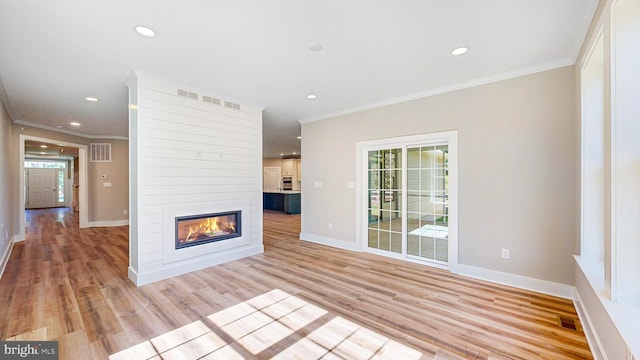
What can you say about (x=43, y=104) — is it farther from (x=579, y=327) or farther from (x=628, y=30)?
(x=579, y=327)

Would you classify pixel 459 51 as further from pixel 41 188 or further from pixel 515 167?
pixel 41 188

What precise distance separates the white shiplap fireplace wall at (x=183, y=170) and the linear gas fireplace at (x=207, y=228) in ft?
0.30

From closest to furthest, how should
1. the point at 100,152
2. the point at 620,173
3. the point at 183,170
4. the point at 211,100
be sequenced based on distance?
1. the point at 620,173
2. the point at 183,170
3. the point at 211,100
4. the point at 100,152

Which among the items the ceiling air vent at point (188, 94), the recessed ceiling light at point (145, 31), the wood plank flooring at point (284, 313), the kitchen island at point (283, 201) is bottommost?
the wood plank flooring at point (284, 313)

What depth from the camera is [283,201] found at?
10469 millimetres

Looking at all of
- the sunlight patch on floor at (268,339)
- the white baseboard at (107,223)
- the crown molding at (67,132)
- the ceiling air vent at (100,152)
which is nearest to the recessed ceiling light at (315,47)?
the sunlight patch on floor at (268,339)

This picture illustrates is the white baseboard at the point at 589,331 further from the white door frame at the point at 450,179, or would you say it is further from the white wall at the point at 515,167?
the white door frame at the point at 450,179

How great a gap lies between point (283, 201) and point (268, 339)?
27.4 ft

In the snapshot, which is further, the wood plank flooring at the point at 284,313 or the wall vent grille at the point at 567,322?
Answer: the wall vent grille at the point at 567,322

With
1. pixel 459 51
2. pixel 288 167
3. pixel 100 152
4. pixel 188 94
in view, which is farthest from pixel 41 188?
pixel 459 51

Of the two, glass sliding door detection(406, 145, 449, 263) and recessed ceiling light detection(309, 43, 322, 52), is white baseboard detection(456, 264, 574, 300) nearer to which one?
glass sliding door detection(406, 145, 449, 263)

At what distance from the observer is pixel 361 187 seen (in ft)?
16.0

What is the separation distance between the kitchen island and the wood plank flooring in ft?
19.1

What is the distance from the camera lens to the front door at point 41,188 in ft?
38.8
